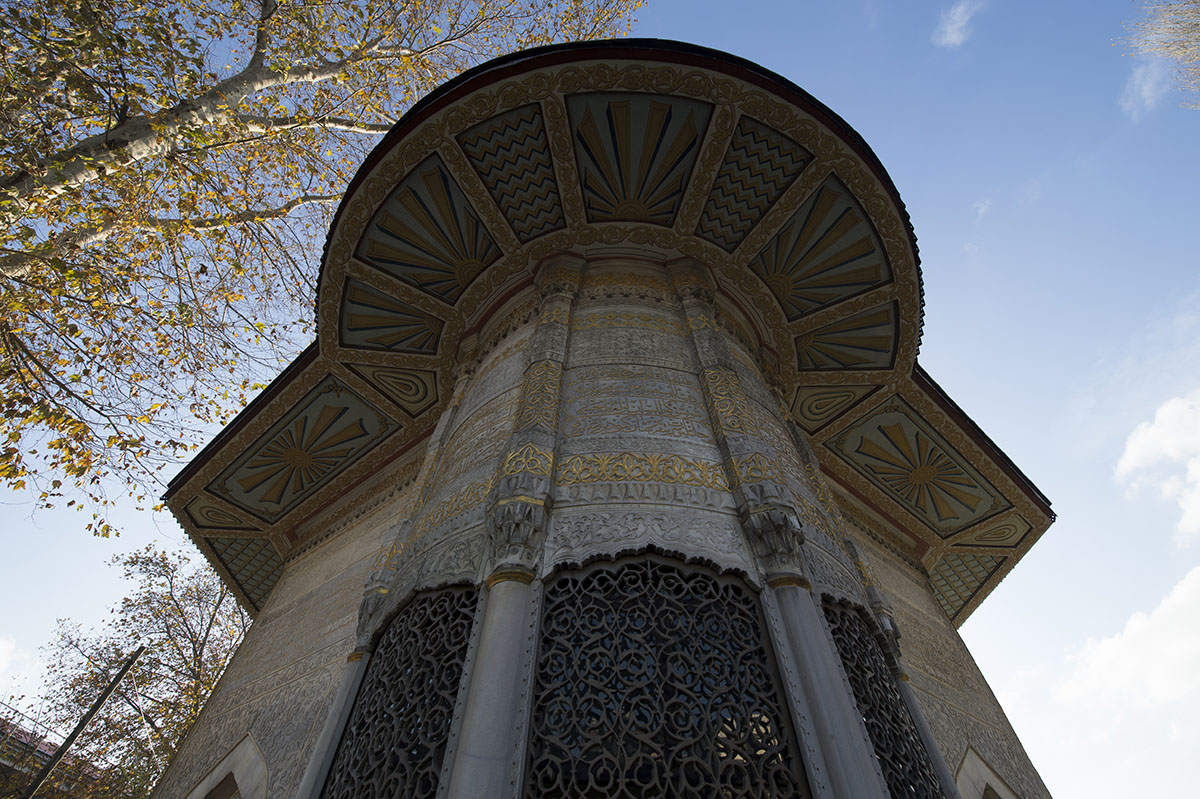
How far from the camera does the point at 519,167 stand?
527cm

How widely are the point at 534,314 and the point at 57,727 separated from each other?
13.7m

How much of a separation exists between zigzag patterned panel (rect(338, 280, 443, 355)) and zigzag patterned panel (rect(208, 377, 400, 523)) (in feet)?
3.68

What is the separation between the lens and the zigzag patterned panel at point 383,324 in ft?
19.9

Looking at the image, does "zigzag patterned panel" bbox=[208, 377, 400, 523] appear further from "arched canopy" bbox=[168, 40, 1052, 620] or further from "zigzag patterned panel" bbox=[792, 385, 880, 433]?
"zigzag patterned panel" bbox=[792, 385, 880, 433]

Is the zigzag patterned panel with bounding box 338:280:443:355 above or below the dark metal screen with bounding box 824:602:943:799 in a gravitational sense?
above

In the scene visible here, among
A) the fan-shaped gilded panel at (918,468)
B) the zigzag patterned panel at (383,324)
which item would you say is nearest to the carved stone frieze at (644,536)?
the zigzag patterned panel at (383,324)

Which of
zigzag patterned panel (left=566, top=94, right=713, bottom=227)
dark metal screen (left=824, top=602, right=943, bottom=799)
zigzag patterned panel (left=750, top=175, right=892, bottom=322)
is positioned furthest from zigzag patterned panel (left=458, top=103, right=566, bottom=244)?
dark metal screen (left=824, top=602, right=943, bottom=799)

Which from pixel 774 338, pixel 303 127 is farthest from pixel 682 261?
pixel 303 127

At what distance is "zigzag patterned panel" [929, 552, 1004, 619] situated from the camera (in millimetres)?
9250

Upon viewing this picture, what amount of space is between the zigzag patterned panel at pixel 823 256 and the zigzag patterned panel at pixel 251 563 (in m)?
7.60

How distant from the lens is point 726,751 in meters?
2.55

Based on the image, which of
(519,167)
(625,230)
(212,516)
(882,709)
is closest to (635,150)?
(625,230)

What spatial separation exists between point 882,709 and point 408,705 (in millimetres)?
2341

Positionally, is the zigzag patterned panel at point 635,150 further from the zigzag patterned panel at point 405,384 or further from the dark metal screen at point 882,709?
the dark metal screen at point 882,709
